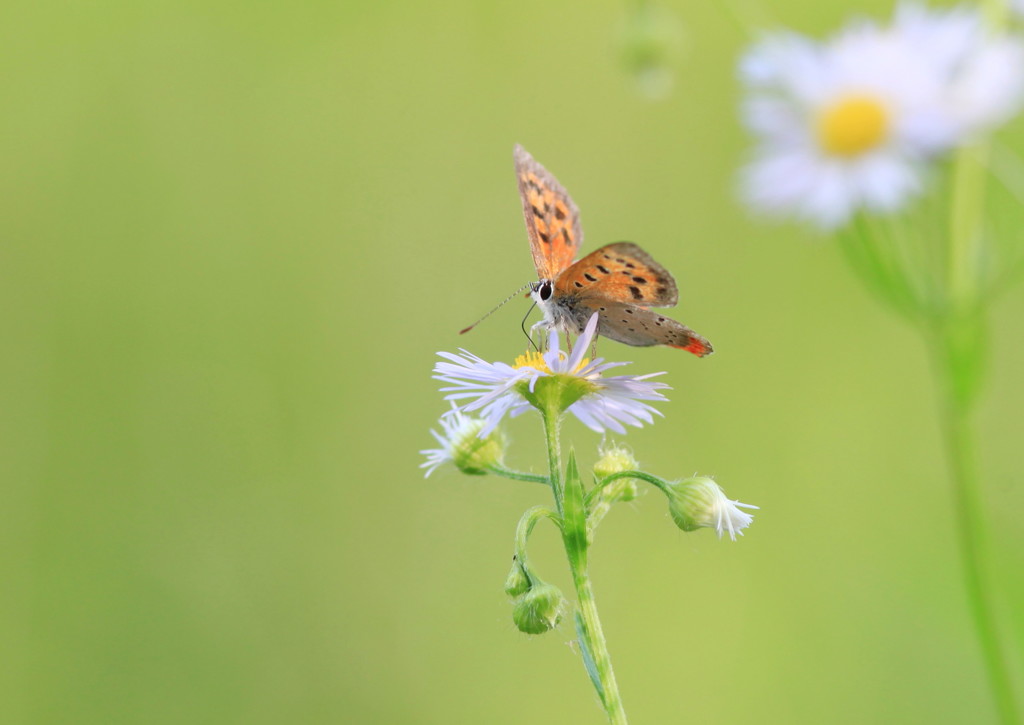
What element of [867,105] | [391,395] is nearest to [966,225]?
→ [867,105]

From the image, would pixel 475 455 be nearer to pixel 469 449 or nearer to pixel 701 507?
pixel 469 449

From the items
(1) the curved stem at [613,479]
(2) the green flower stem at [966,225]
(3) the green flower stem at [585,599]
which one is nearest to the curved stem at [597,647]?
(3) the green flower stem at [585,599]

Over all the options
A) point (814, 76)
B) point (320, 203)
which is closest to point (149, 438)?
point (320, 203)

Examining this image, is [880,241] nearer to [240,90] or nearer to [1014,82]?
[1014,82]

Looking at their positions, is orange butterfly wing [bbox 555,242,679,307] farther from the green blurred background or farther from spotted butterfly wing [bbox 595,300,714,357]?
the green blurred background

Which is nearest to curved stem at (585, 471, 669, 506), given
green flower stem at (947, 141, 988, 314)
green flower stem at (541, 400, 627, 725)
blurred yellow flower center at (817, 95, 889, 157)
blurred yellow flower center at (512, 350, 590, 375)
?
green flower stem at (541, 400, 627, 725)

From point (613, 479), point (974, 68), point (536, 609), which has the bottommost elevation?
point (536, 609)

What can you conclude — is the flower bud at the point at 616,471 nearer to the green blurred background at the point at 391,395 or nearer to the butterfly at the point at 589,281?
the butterfly at the point at 589,281
